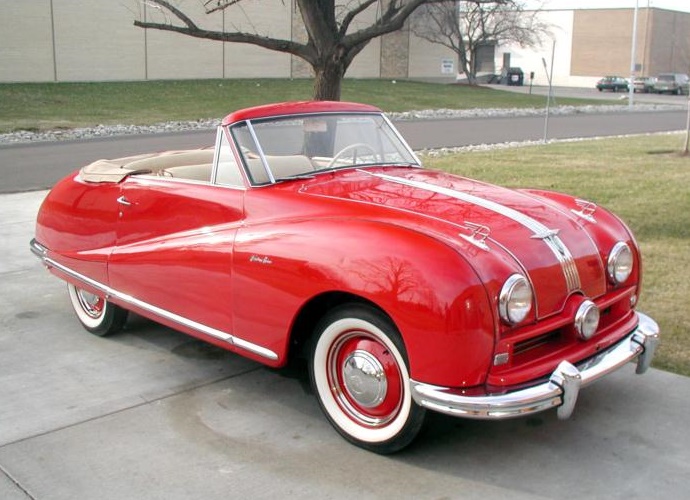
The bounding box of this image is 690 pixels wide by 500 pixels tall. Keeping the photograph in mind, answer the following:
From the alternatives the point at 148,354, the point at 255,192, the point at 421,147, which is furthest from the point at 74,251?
the point at 421,147

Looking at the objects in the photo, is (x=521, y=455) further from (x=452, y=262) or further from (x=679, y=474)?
(x=452, y=262)

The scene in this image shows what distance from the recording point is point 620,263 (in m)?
4.23

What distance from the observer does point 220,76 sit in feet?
132

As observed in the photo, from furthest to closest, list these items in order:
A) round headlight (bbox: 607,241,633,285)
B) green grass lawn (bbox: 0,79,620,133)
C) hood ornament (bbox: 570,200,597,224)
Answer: green grass lawn (bbox: 0,79,620,133)
hood ornament (bbox: 570,200,597,224)
round headlight (bbox: 607,241,633,285)

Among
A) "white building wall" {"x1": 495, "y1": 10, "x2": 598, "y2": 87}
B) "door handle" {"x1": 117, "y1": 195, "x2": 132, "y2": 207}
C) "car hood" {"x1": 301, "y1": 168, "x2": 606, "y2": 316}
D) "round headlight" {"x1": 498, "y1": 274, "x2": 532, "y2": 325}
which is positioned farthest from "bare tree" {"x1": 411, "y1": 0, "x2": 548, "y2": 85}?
"round headlight" {"x1": 498, "y1": 274, "x2": 532, "y2": 325}

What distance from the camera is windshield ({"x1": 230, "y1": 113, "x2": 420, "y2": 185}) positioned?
4.61 m

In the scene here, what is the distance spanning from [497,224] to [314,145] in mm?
1473

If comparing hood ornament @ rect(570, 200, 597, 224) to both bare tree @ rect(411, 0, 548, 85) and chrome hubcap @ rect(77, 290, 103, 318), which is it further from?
bare tree @ rect(411, 0, 548, 85)

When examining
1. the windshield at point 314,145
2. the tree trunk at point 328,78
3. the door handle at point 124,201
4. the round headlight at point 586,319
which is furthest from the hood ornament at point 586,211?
the tree trunk at point 328,78

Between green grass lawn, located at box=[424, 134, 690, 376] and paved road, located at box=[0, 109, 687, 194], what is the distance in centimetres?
330

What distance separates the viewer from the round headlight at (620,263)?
4.18 m

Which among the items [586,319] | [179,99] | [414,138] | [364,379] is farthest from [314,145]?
[179,99]

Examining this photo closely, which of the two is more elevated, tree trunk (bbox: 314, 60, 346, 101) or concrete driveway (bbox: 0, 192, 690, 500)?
tree trunk (bbox: 314, 60, 346, 101)

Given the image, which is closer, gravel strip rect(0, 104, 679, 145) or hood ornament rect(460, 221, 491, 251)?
hood ornament rect(460, 221, 491, 251)
